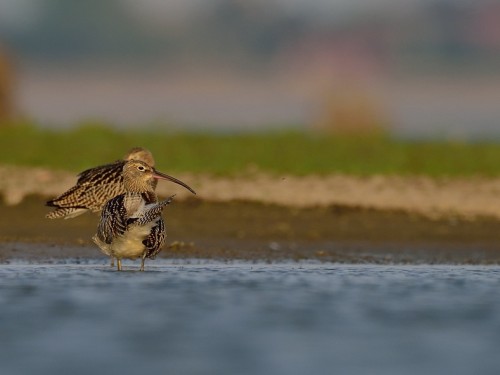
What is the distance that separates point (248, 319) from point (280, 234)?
575 centimetres

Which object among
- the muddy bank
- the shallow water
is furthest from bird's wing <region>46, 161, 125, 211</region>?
the shallow water

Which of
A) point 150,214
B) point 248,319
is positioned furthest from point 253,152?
point 248,319

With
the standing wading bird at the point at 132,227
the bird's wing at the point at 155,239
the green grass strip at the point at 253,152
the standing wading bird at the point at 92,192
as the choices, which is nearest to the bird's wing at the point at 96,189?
the standing wading bird at the point at 92,192

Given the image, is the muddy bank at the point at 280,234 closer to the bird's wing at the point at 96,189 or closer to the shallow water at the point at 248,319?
the bird's wing at the point at 96,189

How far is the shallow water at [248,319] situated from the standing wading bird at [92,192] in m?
1.04

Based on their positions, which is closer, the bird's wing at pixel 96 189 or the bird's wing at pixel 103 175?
the bird's wing at pixel 96 189

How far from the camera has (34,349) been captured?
8633mm

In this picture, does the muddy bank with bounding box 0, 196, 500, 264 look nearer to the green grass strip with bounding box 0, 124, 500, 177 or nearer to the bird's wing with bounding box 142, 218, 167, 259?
the bird's wing with bounding box 142, 218, 167, 259

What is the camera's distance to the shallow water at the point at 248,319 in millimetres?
8297

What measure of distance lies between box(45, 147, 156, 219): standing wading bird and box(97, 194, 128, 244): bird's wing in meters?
1.25

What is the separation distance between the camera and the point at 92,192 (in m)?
14.4

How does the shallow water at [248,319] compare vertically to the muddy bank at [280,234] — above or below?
below

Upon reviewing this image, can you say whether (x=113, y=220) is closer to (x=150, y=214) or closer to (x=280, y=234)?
(x=150, y=214)

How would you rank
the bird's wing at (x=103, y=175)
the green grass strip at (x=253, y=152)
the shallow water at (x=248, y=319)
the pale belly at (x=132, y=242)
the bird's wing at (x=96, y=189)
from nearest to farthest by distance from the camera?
the shallow water at (x=248, y=319) < the pale belly at (x=132, y=242) < the bird's wing at (x=96, y=189) < the bird's wing at (x=103, y=175) < the green grass strip at (x=253, y=152)
